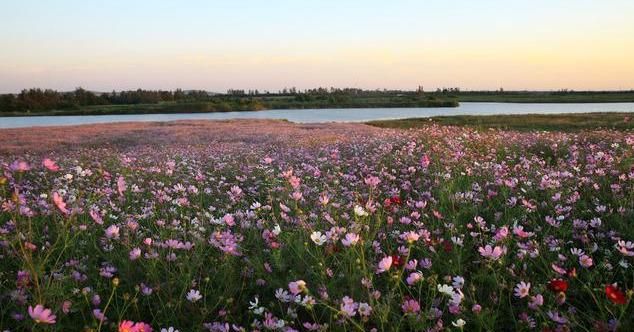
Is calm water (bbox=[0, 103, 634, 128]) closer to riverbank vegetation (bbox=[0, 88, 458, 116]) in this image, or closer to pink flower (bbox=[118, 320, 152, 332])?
riverbank vegetation (bbox=[0, 88, 458, 116])

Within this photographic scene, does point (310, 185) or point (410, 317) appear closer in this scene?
point (410, 317)

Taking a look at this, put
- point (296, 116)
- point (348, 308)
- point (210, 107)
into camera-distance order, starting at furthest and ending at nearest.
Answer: point (210, 107) < point (296, 116) < point (348, 308)

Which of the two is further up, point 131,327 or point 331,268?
point 131,327

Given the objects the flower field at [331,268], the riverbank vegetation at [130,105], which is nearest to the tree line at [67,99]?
the riverbank vegetation at [130,105]

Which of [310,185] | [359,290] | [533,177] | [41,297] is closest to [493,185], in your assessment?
[533,177]

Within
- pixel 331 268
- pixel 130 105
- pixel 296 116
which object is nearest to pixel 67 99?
pixel 130 105

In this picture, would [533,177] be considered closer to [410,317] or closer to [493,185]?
[493,185]

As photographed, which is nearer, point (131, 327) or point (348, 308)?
point (131, 327)

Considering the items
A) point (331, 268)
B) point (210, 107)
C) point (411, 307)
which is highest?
point (210, 107)

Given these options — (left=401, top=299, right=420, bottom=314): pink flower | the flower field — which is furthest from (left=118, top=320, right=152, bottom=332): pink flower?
(left=401, top=299, right=420, bottom=314): pink flower

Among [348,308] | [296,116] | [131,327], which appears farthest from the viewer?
[296,116]

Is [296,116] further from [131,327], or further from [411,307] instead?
[131,327]

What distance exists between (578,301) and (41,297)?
114 inches

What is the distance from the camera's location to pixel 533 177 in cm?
580
